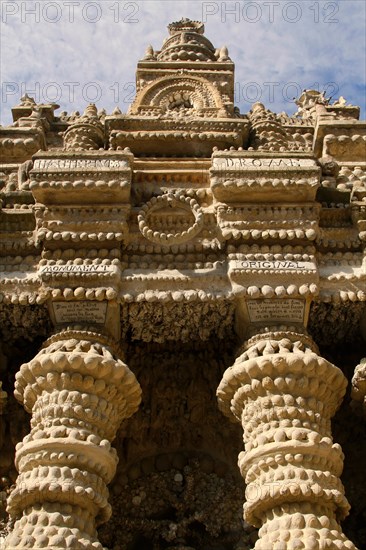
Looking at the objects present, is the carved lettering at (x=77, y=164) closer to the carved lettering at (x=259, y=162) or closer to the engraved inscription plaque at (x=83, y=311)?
the carved lettering at (x=259, y=162)

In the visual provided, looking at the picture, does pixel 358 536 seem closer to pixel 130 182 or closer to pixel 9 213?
pixel 130 182

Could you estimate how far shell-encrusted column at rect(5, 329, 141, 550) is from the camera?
18.2 feet

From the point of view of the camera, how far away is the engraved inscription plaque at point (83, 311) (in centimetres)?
698

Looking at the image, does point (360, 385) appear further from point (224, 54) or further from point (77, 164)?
point (224, 54)

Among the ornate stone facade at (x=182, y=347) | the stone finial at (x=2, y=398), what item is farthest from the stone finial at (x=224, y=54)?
the stone finial at (x=2, y=398)

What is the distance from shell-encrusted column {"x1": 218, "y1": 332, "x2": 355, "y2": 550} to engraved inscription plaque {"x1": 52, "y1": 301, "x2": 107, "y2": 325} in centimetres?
144

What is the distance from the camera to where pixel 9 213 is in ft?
25.2

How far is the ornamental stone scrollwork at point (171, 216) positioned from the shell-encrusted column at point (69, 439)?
1327 mm

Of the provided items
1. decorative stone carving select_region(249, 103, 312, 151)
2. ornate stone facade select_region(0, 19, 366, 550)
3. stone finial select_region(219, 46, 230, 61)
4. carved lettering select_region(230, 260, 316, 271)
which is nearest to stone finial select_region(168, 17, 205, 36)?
stone finial select_region(219, 46, 230, 61)

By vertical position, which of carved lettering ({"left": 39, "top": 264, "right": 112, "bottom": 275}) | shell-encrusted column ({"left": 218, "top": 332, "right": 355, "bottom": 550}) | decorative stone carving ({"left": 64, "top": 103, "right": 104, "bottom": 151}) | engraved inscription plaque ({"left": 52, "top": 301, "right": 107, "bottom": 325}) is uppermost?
decorative stone carving ({"left": 64, "top": 103, "right": 104, "bottom": 151})

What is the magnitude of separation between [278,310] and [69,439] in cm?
247

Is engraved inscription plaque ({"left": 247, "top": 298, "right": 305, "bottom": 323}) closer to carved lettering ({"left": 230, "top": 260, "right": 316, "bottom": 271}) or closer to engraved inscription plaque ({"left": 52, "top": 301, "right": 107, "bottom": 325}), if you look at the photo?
carved lettering ({"left": 230, "top": 260, "right": 316, "bottom": 271})

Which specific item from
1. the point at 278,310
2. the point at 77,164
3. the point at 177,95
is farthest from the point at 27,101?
the point at 278,310

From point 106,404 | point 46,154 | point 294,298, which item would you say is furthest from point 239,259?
point 46,154
